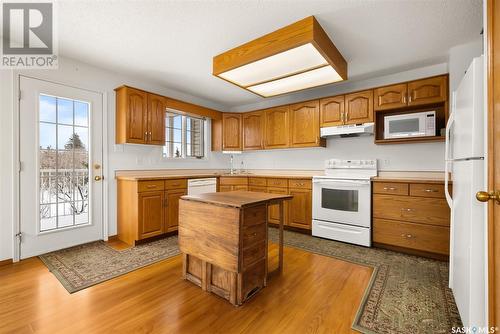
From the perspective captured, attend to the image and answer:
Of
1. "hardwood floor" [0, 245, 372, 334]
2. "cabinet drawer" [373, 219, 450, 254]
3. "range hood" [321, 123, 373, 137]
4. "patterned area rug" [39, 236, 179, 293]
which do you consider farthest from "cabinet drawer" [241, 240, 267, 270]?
"range hood" [321, 123, 373, 137]

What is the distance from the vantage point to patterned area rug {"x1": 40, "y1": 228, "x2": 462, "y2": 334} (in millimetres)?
1612

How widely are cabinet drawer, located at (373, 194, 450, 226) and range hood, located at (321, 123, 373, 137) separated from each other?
939 mm

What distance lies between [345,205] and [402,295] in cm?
142

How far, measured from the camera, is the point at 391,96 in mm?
3172

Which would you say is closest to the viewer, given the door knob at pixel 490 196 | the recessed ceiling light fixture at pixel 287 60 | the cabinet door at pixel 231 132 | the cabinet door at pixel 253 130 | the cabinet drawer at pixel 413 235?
the door knob at pixel 490 196

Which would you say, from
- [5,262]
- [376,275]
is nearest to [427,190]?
[376,275]

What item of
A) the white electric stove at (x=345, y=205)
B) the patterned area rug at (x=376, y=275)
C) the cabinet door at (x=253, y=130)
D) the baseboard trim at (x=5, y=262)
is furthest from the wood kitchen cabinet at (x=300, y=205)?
the baseboard trim at (x=5, y=262)

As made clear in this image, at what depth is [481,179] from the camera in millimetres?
1241

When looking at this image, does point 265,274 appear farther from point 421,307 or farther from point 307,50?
point 307,50

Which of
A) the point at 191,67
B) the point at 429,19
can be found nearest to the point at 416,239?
the point at 429,19

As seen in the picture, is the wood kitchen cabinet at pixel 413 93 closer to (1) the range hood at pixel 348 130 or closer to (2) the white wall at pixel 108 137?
(1) the range hood at pixel 348 130

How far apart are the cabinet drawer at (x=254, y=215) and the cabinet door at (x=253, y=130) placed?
8.49ft

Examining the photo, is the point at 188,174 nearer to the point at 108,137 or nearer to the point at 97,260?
the point at 108,137

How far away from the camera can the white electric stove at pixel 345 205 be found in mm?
3068
